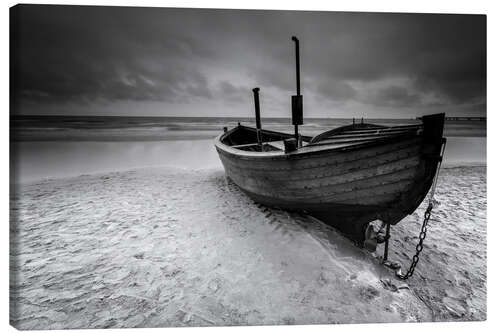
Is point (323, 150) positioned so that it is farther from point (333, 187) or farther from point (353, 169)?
point (333, 187)

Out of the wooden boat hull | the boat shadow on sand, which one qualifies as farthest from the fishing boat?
the boat shadow on sand

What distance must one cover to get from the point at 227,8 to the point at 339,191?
2.56m

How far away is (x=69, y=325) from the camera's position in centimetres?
195

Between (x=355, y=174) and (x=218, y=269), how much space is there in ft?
5.81

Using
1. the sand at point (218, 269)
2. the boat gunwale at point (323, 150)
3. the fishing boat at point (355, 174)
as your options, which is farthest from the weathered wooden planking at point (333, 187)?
the sand at point (218, 269)

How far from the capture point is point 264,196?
11.3 ft

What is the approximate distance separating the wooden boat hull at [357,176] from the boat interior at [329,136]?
0.36 ft

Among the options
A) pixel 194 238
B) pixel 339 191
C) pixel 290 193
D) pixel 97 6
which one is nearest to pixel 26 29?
pixel 97 6

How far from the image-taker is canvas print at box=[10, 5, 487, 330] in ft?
7.16

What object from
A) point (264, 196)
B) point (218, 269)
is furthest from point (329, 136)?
point (218, 269)

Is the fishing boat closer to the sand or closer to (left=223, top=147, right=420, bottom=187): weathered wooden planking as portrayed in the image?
(left=223, top=147, right=420, bottom=187): weathered wooden planking

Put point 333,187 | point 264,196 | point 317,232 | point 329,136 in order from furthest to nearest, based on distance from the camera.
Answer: point 264,196, point 329,136, point 317,232, point 333,187

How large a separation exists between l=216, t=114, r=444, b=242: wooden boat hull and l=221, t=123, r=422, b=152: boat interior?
0.11 meters

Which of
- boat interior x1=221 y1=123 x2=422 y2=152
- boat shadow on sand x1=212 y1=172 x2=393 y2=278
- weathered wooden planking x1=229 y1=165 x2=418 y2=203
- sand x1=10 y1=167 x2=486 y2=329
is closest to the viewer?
sand x1=10 y1=167 x2=486 y2=329
